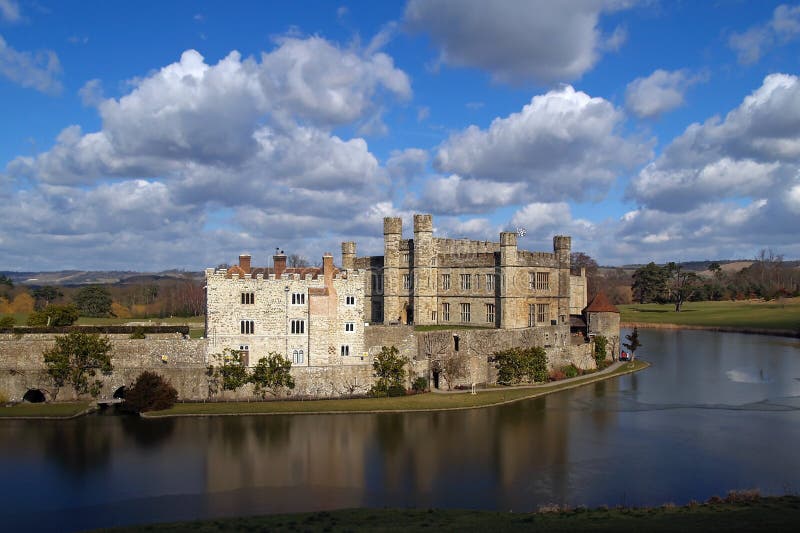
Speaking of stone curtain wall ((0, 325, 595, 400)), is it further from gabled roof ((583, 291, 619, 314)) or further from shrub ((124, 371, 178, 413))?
gabled roof ((583, 291, 619, 314))

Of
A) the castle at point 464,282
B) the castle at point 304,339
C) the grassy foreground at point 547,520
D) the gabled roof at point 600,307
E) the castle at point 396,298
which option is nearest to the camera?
the grassy foreground at point 547,520

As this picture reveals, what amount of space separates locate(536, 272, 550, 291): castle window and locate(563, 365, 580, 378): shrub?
6.18 m

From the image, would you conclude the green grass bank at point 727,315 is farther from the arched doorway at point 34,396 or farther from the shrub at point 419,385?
the arched doorway at point 34,396

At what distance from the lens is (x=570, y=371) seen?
50188 mm

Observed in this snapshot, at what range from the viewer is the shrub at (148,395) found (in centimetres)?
3616

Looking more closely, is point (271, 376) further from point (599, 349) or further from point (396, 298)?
point (599, 349)

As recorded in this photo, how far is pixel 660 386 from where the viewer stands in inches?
1847

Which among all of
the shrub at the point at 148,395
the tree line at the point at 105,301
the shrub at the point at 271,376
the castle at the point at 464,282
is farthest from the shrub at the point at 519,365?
the tree line at the point at 105,301

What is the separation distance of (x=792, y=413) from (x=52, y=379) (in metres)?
40.3

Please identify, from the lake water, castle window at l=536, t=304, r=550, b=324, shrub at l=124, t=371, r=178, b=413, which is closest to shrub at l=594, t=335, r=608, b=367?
castle window at l=536, t=304, r=550, b=324

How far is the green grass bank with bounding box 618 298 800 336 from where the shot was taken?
8969cm

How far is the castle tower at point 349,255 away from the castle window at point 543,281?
592 inches

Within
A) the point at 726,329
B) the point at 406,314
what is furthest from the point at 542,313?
the point at 726,329

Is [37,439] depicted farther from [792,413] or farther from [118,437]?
[792,413]
